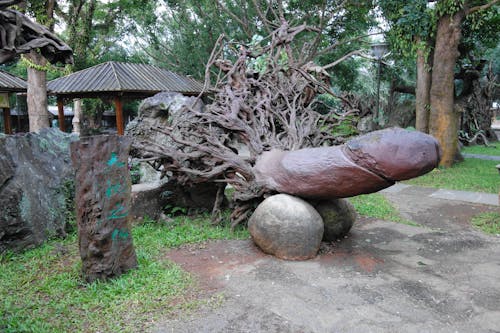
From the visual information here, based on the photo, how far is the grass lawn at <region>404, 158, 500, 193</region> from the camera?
27.4 feet

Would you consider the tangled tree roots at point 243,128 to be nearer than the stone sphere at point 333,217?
No

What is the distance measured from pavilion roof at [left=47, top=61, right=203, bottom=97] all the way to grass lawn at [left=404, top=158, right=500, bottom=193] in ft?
28.9

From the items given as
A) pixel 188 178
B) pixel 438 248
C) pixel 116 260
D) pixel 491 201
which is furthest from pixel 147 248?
pixel 491 201

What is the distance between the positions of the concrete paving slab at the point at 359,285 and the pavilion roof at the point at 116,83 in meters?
9.12

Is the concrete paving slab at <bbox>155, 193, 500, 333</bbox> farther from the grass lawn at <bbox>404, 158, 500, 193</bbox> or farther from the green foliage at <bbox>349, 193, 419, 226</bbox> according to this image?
the grass lawn at <bbox>404, 158, 500, 193</bbox>

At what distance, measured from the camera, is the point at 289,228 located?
4.21 m

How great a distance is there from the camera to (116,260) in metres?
3.78

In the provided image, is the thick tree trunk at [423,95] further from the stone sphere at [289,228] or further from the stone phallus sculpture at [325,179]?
the stone sphere at [289,228]

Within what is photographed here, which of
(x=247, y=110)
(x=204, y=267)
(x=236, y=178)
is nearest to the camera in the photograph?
(x=204, y=267)

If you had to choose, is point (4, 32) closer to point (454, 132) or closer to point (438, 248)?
point (438, 248)

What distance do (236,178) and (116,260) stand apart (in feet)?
6.83

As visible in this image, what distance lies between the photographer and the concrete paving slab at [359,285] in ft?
9.87

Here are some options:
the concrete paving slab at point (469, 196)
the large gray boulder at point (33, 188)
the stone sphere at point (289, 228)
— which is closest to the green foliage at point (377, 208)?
the concrete paving slab at point (469, 196)

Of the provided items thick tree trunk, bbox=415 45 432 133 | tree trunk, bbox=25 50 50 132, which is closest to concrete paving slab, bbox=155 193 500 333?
thick tree trunk, bbox=415 45 432 133
